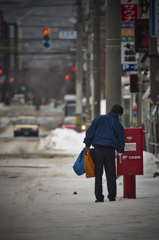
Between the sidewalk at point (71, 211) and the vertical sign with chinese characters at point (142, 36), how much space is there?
474 centimetres

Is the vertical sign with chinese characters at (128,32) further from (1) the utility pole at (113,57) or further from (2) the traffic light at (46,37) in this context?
(2) the traffic light at (46,37)

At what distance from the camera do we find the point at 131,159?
8.16m

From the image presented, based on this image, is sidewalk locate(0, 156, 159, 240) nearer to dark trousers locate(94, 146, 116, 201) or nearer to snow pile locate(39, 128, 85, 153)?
dark trousers locate(94, 146, 116, 201)

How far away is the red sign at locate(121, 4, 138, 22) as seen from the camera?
51.6 feet

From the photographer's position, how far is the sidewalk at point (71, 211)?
562 cm

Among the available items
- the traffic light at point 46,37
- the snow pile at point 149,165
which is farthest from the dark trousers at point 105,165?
the traffic light at point 46,37

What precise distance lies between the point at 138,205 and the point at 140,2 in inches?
483

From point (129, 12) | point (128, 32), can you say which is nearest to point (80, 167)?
point (128, 32)

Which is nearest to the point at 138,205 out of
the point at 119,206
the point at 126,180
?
the point at 119,206

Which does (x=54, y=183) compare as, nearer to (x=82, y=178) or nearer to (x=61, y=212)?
(x=82, y=178)

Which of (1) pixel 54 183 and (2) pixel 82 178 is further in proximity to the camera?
(2) pixel 82 178

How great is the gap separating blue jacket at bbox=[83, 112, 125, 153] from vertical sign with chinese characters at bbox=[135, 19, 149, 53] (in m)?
7.14

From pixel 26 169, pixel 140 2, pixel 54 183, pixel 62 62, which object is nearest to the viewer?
pixel 54 183

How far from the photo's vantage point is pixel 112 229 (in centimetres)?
578
